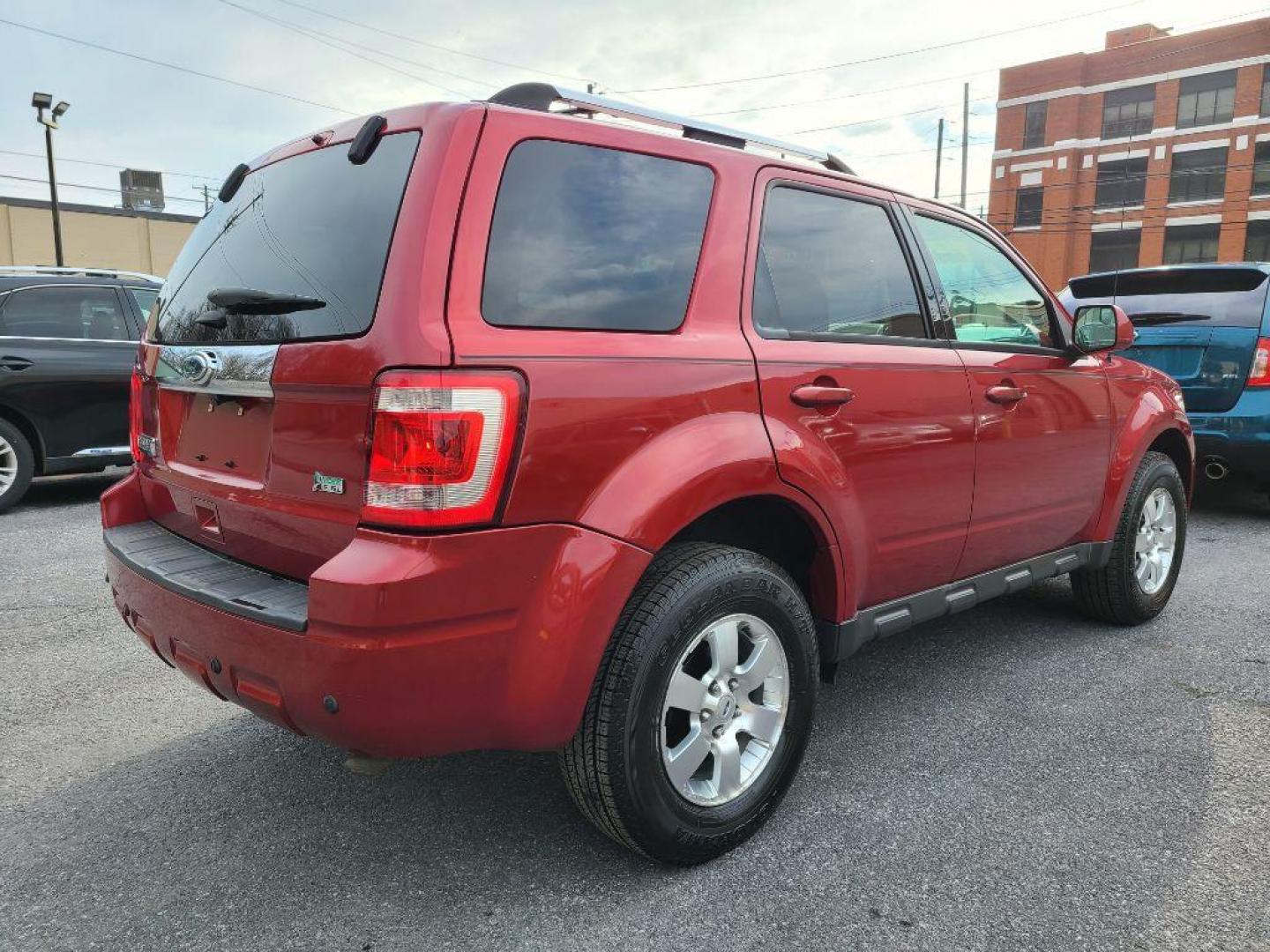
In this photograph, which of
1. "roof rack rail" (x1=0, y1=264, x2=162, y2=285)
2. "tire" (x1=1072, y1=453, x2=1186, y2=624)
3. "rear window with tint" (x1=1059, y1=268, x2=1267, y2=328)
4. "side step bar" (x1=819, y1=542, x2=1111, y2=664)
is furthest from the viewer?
"roof rack rail" (x1=0, y1=264, x2=162, y2=285)

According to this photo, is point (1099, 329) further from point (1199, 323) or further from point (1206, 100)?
point (1206, 100)

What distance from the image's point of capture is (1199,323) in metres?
6.36

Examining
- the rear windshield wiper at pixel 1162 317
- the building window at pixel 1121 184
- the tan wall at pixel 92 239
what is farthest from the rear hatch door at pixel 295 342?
the building window at pixel 1121 184

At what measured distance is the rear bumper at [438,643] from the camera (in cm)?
180

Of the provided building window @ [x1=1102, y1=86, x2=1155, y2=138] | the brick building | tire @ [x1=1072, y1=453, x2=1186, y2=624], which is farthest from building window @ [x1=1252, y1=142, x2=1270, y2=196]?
tire @ [x1=1072, y1=453, x2=1186, y2=624]

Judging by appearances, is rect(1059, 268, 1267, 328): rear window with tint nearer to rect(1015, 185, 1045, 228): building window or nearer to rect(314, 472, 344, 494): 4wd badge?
rect(314, 472, 344, 494): 4wd badge

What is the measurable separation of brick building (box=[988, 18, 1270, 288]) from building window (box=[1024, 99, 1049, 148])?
6 centimetres

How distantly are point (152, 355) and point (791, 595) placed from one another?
199 centimetres

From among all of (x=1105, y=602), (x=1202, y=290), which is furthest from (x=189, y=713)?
(x=1202, y=290)

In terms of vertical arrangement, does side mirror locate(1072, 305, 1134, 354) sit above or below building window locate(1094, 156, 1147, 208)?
below

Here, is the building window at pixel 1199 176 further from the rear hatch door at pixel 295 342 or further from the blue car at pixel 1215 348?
the rear hatch door at pixel 295 342

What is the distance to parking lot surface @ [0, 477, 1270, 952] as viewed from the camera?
208 centimetres

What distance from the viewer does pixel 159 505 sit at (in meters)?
2.71

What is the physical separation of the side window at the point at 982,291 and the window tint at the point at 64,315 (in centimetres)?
651
